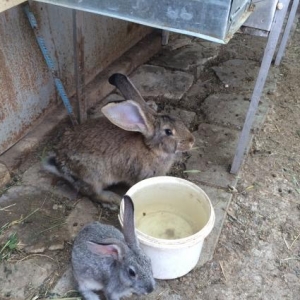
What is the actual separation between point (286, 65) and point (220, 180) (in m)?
2.12

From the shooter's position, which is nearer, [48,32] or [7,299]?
[7,299]

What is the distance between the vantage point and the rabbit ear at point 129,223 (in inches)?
82.0

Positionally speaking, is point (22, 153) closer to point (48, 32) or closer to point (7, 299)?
point (48, 32)

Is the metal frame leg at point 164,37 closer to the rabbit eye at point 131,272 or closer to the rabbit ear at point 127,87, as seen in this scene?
the rabbit ear at point 127,87

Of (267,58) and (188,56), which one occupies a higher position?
(267,58)

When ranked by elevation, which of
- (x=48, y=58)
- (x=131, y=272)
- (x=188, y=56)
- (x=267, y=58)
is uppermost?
(x=267, y=58)

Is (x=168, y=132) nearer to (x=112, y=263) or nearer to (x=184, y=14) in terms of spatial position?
(x=112, y=263)

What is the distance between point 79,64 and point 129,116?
0.76 m

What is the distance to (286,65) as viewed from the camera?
466 centimetres

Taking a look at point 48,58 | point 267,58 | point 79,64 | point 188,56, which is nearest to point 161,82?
point 188,56

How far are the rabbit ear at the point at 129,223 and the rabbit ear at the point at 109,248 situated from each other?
0.08 m

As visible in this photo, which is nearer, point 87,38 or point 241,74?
point 87,38

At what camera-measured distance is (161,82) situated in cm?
413

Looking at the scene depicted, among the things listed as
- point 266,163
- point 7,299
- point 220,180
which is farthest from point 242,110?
point 7,299
